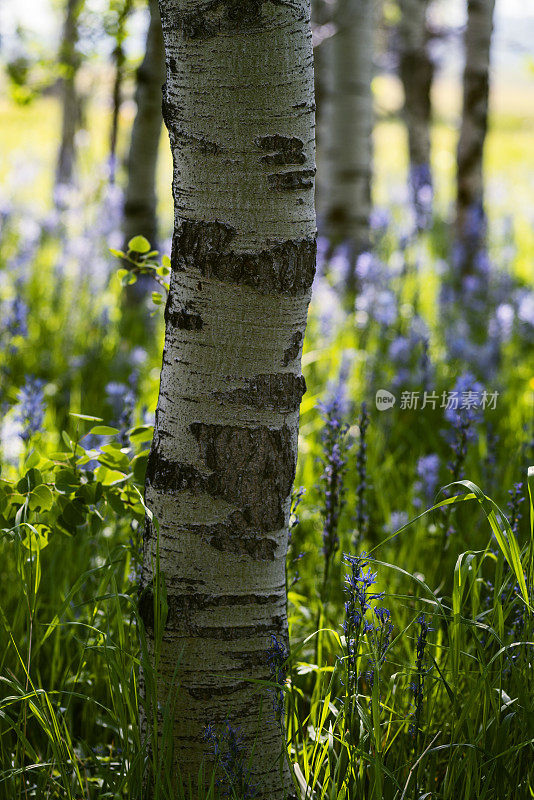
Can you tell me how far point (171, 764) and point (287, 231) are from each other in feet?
3.28

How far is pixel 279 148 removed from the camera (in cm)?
131

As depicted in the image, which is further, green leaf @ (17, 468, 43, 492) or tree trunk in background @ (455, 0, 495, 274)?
tree trunk in background @ (455, 0, 495, 274)

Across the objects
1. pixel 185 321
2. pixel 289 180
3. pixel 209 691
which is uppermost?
pixel 289 180

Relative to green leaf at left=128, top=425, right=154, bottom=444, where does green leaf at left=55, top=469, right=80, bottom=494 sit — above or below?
below

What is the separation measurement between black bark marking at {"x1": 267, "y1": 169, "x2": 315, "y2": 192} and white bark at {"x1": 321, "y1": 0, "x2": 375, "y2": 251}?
4862 mm

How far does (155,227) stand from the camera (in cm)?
541

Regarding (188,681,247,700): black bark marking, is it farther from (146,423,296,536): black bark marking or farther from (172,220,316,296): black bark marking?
(172,220,316,296): black bark marking

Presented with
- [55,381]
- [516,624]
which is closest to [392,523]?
[516,624]

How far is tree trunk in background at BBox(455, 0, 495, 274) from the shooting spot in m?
5.85

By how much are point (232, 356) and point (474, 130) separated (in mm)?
5412

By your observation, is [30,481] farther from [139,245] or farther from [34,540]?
[139,245]

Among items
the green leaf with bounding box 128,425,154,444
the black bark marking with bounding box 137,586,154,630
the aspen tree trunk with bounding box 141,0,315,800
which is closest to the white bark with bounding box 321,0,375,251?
the green leaf with bounding box 128,425,154,444

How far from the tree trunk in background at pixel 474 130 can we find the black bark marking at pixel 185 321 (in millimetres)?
4807

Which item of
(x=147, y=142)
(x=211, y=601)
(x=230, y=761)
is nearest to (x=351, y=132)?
(x=147, y=142)
